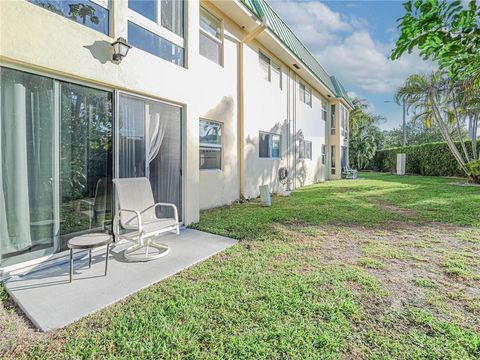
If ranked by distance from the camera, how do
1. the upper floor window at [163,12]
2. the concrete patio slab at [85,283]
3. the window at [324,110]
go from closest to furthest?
the concrete patio slab at [85,283] < the upper floor window at [163,12] < the window at [324,110]

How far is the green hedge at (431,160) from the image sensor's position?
19.3 metres

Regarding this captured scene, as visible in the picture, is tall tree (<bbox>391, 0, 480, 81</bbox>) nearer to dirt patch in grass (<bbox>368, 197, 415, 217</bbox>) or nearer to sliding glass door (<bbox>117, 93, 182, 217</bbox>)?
sliding glass door (<bbox>117, 93, 182, 217</bbox>)

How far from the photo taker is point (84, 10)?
13.3 feet

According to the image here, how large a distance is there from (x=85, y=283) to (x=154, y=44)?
14.5ft

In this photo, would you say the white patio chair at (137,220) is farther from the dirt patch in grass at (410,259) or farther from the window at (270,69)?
the window at (270,69)

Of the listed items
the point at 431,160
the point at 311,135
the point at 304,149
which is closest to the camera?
the point at 304,149

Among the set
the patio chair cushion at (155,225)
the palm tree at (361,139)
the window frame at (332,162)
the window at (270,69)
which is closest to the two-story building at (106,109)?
the patio chair cushion at (155,225)

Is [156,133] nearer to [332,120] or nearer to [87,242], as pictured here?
[87,242]

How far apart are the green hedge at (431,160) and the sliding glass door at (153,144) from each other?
821 inches

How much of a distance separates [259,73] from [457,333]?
9.81 meters

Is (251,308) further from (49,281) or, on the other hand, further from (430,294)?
(49,281)

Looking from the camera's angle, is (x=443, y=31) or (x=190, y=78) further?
(x=190, y=78)

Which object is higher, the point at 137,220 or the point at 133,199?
the point at 133,199

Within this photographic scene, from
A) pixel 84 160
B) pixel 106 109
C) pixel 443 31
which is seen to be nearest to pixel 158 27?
pixel 106 109
